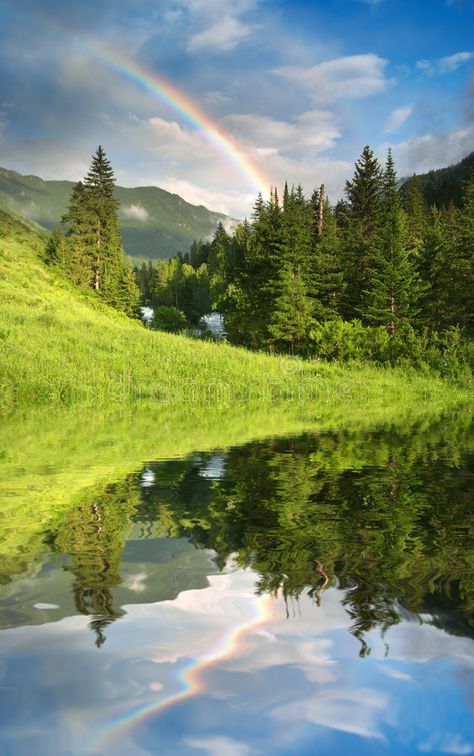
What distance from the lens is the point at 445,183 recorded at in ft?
414

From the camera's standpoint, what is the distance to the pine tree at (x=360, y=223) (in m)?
42.7

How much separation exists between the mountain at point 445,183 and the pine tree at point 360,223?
53158 millimetres

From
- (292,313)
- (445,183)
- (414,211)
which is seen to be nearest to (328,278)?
(292,313)

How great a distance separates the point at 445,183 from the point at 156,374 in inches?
4917

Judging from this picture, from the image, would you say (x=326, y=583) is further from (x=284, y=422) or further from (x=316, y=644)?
(x=284, y=422)

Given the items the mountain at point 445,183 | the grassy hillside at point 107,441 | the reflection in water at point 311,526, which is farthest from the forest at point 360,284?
the mountain at point 445,183

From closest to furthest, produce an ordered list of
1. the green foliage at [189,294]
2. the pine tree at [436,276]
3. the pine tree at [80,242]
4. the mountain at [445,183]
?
the pine tree at [436,276]
the pine tree at [80,242]
the green foliage at [189,294]
the mountain at [445,183]

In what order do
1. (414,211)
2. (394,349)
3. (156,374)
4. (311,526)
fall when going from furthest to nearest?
(414,211), (394,349), (156,374), (311,526)

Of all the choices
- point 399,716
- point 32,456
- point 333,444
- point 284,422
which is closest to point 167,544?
point 399,716

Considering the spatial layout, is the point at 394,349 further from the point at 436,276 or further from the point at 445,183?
the point at 445,183

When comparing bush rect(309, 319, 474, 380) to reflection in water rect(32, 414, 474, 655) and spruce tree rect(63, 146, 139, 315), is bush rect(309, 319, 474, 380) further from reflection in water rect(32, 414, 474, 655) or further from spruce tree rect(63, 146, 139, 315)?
spruce tree rect(63, 146, 139, 315)

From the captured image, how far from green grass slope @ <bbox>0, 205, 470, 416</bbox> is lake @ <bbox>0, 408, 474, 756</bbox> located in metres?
9.96

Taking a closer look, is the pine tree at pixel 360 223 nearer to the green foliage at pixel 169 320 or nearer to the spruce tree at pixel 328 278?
the spruce tree at pixel 328 278

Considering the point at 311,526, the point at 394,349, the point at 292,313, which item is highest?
the point at 292,313
